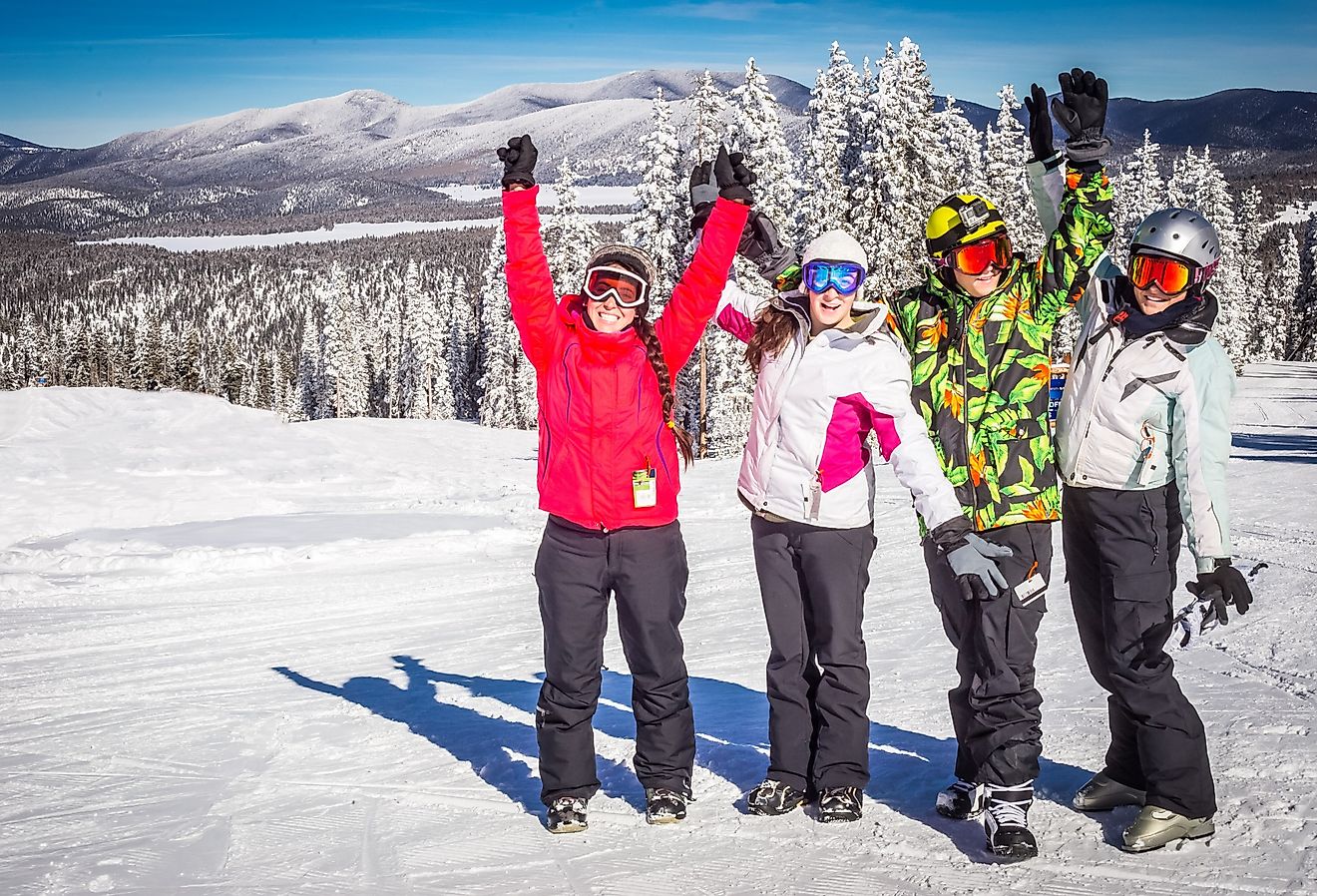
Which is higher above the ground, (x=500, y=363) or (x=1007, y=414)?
(x=1007, y=414)

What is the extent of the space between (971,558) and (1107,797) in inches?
54.0

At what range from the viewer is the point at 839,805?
4133 mm

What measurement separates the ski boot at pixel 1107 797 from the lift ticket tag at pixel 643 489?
2.24m

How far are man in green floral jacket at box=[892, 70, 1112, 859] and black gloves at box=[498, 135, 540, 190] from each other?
171cm

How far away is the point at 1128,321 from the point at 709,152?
2420 cm

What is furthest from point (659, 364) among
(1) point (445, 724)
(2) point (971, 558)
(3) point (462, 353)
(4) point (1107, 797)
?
(3) point (462, 353)

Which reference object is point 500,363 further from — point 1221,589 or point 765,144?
point 1221,589

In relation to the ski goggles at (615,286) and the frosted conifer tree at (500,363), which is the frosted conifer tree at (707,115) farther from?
the ski goggles at (615,286)

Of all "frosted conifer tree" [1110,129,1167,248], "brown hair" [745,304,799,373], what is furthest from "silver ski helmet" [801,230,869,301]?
"frosted conifer tree" [1110,129,1167,248]

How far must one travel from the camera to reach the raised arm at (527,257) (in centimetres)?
416

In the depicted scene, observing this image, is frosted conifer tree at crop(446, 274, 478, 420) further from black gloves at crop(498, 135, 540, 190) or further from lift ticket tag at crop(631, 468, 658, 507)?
lift ticket tag at crop(631, 468, 658, 507)

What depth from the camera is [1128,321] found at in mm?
3846

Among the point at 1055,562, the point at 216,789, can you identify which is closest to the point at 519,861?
the point at 216,789

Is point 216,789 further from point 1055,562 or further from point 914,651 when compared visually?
point 1055,562
